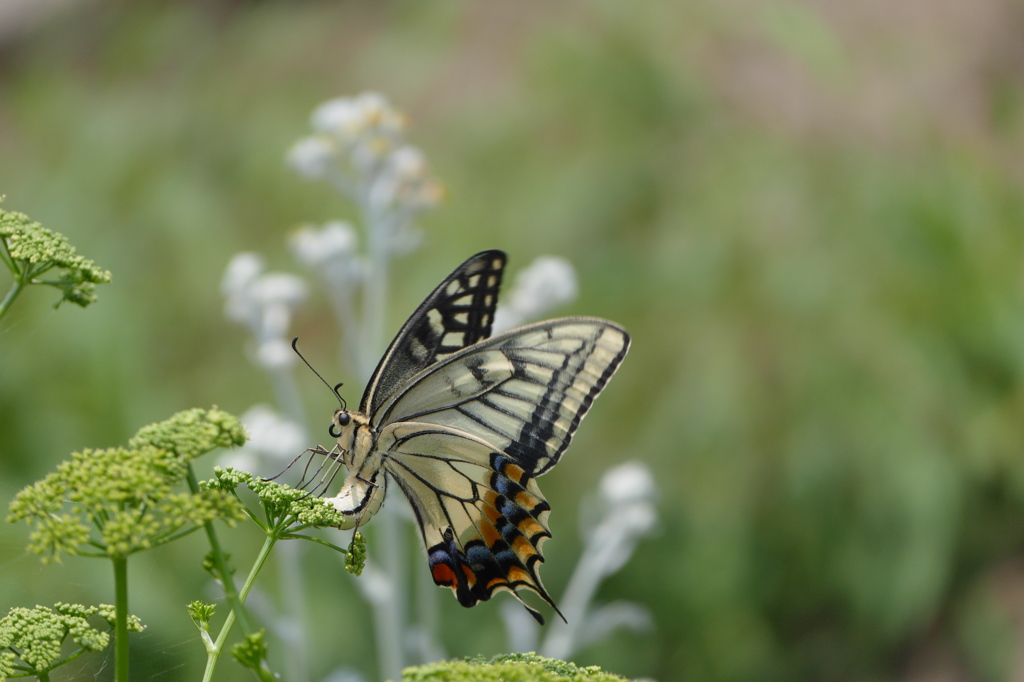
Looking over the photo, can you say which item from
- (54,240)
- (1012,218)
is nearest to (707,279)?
(1012,218)

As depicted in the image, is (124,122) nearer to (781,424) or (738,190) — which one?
(738,190)

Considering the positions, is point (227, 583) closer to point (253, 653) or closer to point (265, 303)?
point (253, 653)

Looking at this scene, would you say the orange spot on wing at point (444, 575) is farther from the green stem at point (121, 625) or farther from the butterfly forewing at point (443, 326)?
the green stem at point (121, 625)

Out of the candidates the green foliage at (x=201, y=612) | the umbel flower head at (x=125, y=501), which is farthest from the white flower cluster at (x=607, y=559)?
the umbel flower head at (x=125, y=501)

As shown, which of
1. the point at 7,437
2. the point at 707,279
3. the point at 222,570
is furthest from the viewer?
the point at 707,279

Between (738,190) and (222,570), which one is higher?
(738,190)

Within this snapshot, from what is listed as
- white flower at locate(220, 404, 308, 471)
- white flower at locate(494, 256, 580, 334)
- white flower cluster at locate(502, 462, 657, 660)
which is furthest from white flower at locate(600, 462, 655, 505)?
white flower at locate(220, 404, 308, 471)
